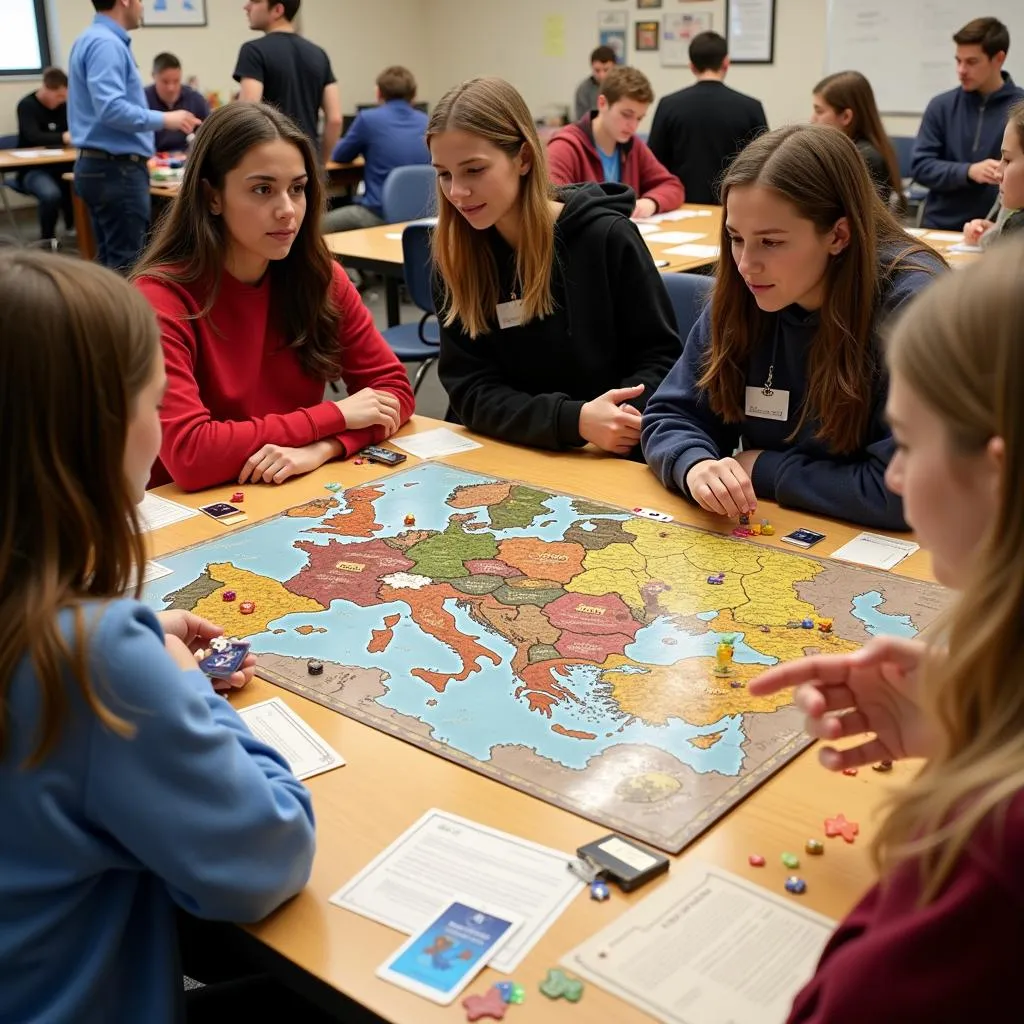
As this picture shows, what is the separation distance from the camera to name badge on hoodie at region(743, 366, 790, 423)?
2.11m

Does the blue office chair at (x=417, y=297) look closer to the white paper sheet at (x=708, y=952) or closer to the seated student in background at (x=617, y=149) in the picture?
the seated student in background at (x=617, y=149)

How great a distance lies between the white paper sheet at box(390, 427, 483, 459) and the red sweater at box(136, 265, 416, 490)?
0.24 ft

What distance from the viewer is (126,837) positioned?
1.03 metres

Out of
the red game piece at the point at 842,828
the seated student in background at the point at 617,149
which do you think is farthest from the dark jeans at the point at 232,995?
the seated student in background at the point at 617,149

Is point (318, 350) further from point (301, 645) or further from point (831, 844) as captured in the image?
point (831, 844)

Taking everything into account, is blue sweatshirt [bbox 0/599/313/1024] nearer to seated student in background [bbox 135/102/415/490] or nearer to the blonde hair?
the blonde hair

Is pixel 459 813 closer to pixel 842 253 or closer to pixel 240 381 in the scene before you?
pixel 842 253

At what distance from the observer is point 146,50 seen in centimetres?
905

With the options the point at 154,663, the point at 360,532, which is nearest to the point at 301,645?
the point at 360,532

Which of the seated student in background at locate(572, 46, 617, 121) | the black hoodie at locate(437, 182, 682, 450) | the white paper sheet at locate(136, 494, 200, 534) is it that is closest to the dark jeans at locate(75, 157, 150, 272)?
the seated student in background at locate(572, 46, 617, 121)

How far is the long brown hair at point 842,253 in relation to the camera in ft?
6.23

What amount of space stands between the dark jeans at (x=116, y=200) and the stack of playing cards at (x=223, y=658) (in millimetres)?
4826

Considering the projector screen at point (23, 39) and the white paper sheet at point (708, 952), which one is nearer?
the white paper sheet at point (708, 952)

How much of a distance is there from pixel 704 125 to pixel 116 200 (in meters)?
3.07
